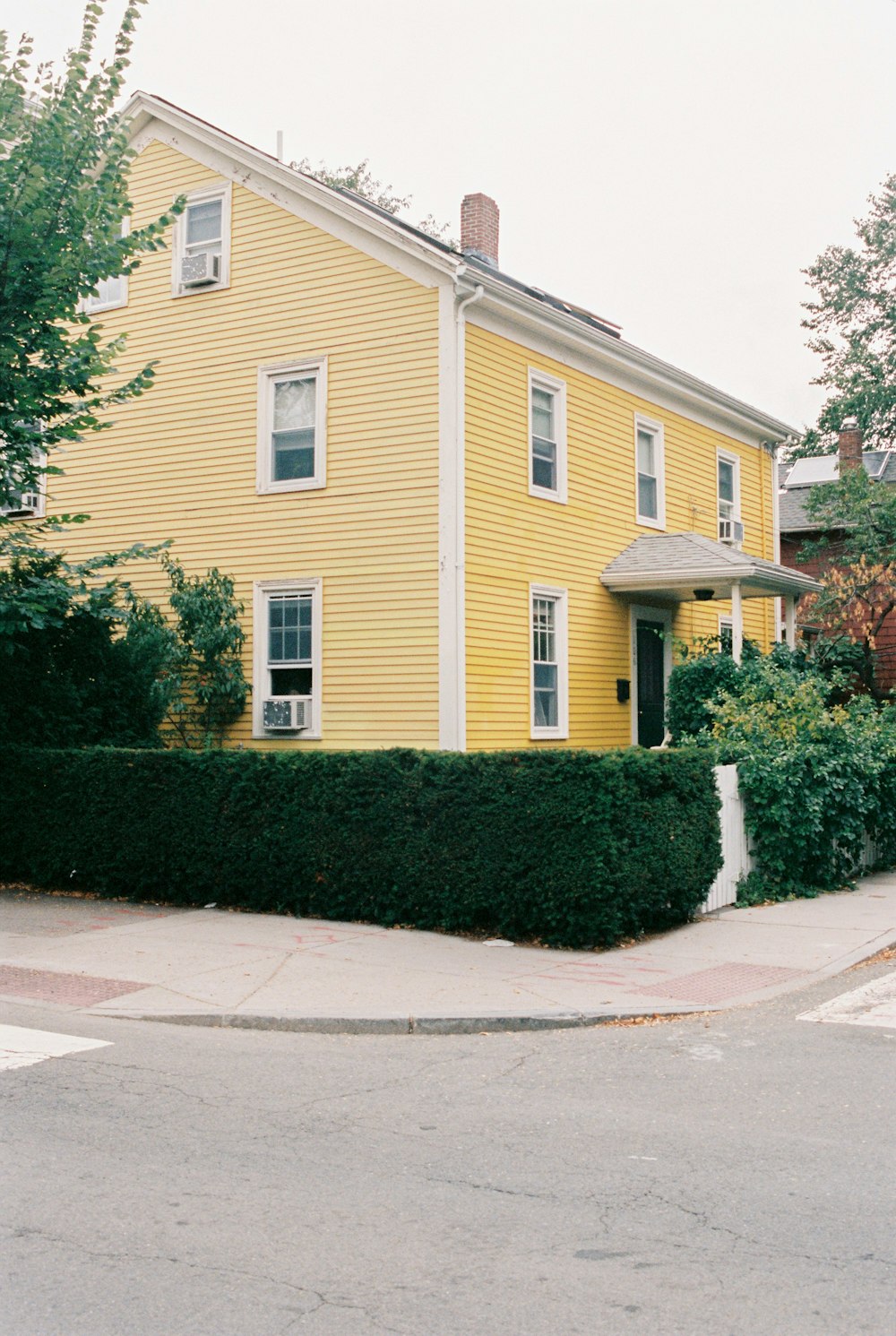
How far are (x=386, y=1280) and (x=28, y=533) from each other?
38.7ft

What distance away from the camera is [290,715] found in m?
17.2

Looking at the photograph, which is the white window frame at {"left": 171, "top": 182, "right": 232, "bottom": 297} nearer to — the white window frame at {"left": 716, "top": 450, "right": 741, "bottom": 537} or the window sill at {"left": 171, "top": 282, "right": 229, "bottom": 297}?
the window sill at {"left": 171, "top": 282, "right": 229, "bottom": 297}

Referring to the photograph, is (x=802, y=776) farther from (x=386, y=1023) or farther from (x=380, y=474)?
(x=380, y=474)

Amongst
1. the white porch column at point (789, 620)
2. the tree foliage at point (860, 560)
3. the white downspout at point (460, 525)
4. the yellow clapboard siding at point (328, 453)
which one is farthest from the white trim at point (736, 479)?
the yellow clapboard siding at point (328, 453)

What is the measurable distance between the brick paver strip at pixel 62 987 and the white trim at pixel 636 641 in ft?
38.5

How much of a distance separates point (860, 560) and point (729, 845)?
14.5 metres

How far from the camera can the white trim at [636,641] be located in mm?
20031

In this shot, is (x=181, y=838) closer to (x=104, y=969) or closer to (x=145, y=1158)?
(x=104, y=969)

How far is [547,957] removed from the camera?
10.2 metres

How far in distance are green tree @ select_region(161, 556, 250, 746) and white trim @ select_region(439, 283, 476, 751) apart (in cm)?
321

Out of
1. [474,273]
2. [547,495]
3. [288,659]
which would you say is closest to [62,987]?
[288,659]

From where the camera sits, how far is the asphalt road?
13.2ft

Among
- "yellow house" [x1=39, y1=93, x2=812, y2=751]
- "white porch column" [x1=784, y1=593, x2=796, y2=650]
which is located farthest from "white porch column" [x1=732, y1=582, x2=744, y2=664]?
"white porch column" [x1=784, y1=593, x2=796, y2=650]

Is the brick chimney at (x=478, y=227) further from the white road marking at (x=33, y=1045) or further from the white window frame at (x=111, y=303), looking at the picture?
the white road marking at (x=33, y=1045)
